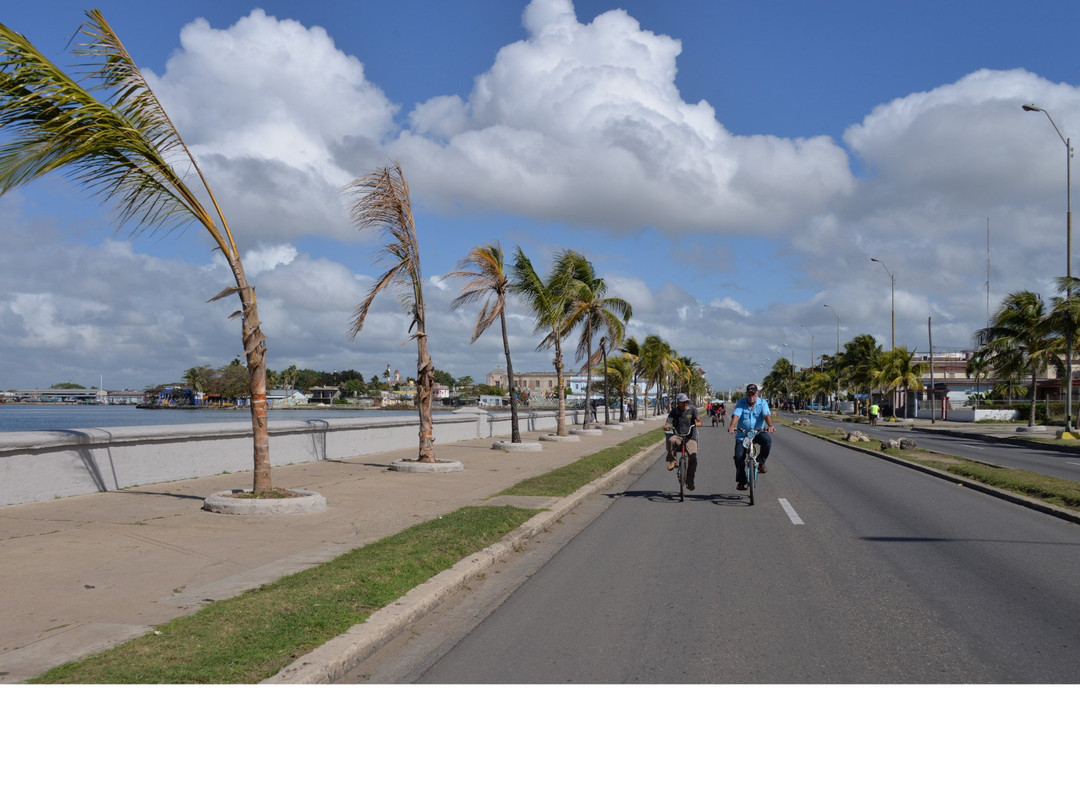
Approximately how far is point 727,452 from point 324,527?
1981 centimetres

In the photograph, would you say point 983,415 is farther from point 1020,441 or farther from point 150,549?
point 150,549

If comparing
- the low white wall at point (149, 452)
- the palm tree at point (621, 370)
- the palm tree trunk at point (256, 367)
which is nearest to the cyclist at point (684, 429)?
the palm tree trunk at point (256, 367)

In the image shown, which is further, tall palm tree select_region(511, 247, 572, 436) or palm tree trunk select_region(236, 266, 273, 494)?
tall palm tree select_region(511, 247, 572, 436)

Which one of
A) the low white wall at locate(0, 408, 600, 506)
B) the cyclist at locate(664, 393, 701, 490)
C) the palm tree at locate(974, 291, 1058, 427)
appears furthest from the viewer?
the palm tree at locate(974, 291, 1058, 427)

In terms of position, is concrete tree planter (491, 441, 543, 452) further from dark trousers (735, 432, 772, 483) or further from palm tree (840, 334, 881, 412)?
palm tree (840, 334, 881, 412)

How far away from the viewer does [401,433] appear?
80.8ft

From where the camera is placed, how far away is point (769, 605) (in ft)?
22.8

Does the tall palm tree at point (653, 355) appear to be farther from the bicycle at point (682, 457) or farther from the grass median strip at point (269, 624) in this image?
the grass median strip at point (269, 624)

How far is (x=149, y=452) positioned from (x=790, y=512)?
9.97 m

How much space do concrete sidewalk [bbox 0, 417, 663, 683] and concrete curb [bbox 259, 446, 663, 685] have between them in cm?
129

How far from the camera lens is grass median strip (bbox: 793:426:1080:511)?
43.9ft

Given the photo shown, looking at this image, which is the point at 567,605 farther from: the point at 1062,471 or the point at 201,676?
the point at 1062,471

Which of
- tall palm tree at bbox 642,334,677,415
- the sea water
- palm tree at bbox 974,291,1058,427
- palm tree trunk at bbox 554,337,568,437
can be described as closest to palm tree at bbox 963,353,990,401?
palm tree at bbox 974,291,1058,427

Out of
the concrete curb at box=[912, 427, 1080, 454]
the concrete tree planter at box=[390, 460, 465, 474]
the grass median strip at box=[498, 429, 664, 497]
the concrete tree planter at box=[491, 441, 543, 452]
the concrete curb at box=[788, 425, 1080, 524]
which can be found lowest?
the concrete curb at box=[912, 427, 1080, 454]
